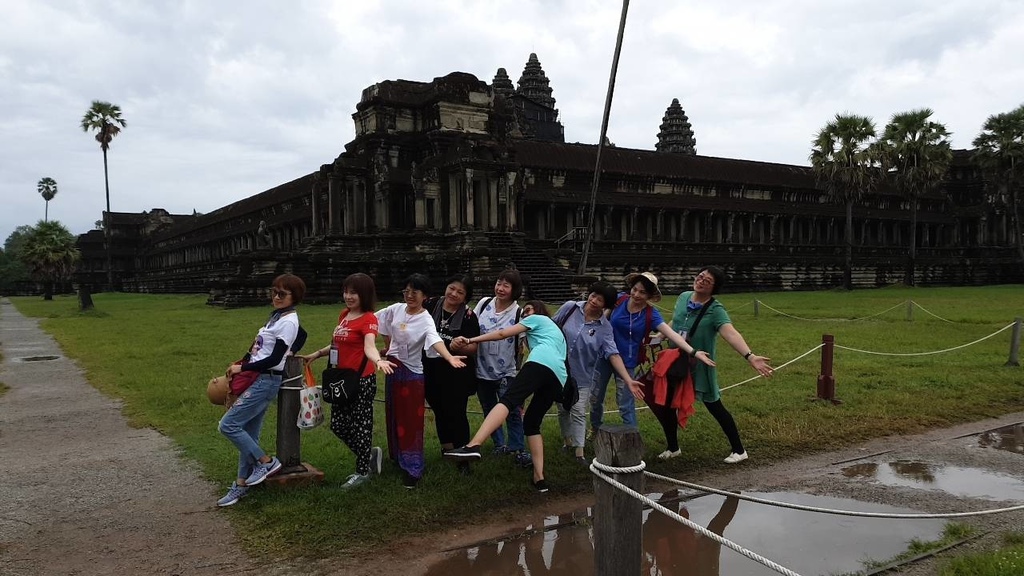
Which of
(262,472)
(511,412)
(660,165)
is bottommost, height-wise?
(262,472)

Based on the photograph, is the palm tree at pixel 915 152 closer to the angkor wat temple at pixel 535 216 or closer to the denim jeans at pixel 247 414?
the angkor wat temple at pixel 535 216

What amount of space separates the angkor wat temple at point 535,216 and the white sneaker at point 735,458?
64.5 ft

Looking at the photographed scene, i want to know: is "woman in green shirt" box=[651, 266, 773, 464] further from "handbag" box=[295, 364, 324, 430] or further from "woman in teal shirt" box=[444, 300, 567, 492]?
"handbag" box=[295, 364, 324, 430]

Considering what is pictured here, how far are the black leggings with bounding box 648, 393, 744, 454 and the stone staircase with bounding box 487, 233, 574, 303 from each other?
20456 millimetres

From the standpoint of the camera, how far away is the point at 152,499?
5562mm

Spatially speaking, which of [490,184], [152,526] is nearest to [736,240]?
[490,184]

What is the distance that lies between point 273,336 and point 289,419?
81 cm

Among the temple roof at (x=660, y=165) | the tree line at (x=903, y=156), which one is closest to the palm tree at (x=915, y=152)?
the tree line at (x=903, y=156)

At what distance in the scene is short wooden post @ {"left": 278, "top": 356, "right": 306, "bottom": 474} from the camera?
5566mm

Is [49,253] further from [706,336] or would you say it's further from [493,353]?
[706,336]

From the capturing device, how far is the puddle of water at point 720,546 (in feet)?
14.5

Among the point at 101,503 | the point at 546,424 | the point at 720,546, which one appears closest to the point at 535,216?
the point at 546,424

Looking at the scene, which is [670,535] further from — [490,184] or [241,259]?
[241,259]

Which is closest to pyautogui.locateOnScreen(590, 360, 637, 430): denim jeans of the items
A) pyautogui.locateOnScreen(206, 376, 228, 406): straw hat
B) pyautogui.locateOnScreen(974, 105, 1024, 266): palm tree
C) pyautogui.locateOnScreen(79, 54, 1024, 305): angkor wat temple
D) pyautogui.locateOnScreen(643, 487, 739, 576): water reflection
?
pyautogui.locateOnScreen(643, 487, 739, 576): water reflection
